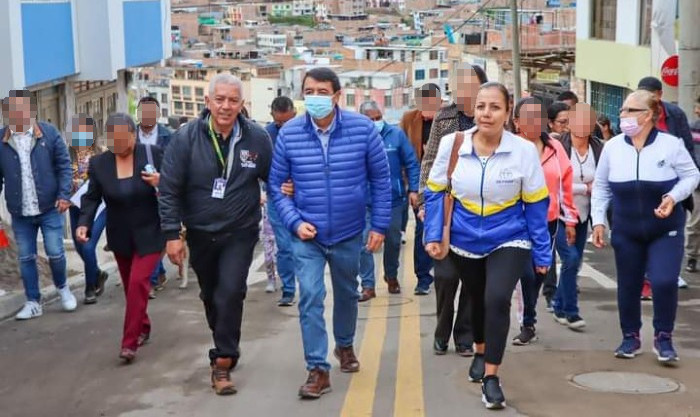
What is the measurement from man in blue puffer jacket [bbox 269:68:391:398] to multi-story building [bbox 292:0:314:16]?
159714 millimetres

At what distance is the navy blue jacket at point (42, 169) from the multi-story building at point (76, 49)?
7584 mm

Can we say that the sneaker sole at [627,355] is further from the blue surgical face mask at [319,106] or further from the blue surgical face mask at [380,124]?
the blue surgical face mask at [380,124]

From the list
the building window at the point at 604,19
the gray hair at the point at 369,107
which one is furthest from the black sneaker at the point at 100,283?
the building window at the point at 604,19

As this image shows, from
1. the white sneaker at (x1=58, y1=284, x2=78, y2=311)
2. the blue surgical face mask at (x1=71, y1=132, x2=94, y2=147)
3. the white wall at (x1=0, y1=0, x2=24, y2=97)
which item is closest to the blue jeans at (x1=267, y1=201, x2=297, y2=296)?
the blue surgical face mask at (x1=71, y1=132, x2=94, y2=147)

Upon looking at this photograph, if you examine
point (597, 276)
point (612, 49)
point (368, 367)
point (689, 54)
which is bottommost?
point (597, 276)

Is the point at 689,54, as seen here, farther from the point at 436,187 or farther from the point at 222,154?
the point at 222,154

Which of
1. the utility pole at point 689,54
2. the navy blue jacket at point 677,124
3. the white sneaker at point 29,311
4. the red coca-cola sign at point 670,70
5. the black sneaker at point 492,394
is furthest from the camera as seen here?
the red coca-cola sign at point 670,70

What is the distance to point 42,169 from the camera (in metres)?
9.77

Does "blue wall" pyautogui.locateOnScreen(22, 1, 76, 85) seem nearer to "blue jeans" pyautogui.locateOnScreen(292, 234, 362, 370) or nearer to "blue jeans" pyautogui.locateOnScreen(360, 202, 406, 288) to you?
"blue jeans" pyautogui.locateOnScreen(360, 202, 406, 288)

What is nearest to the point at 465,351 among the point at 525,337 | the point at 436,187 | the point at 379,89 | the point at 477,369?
the point at 525,337

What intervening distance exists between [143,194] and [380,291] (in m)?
3.37

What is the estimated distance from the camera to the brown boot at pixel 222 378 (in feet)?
23.5

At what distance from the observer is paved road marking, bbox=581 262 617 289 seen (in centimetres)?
1118

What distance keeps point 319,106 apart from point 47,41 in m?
13.3
